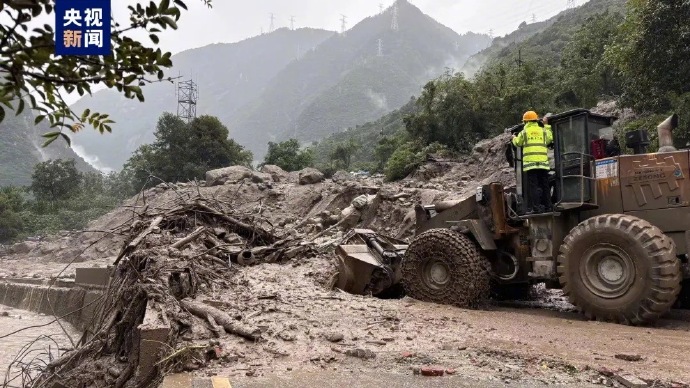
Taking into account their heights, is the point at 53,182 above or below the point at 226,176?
above

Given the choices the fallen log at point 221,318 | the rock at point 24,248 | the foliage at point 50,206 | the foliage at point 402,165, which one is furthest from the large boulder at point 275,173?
the fallen log at point 221,318

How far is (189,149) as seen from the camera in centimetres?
3425

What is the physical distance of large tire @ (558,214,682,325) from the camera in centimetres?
546

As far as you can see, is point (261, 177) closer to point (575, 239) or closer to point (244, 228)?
point (244, 228)

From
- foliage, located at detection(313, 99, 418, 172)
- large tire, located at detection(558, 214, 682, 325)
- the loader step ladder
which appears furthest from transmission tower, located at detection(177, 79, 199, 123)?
large tire, located at detection(558, 214, 682, 325)

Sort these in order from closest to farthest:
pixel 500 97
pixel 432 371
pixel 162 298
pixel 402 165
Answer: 1. pixel 432 371
2. pixel 162 298
3. pixel 402 165
4. pixel 500 97

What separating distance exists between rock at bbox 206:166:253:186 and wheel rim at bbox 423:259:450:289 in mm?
17957

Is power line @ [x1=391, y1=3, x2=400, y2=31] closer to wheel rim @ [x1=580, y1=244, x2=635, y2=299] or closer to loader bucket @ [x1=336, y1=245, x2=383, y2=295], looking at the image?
loader bucket @ [x1=336, y1=245, x2=383, y2=295]

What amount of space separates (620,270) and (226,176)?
837 inches

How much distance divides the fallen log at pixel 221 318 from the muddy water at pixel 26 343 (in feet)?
5.48

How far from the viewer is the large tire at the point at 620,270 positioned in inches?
215

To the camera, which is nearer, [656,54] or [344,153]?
[656,54]

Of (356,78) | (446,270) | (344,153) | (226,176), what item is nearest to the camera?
(446,270)

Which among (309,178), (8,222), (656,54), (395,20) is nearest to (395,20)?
(395,20)
